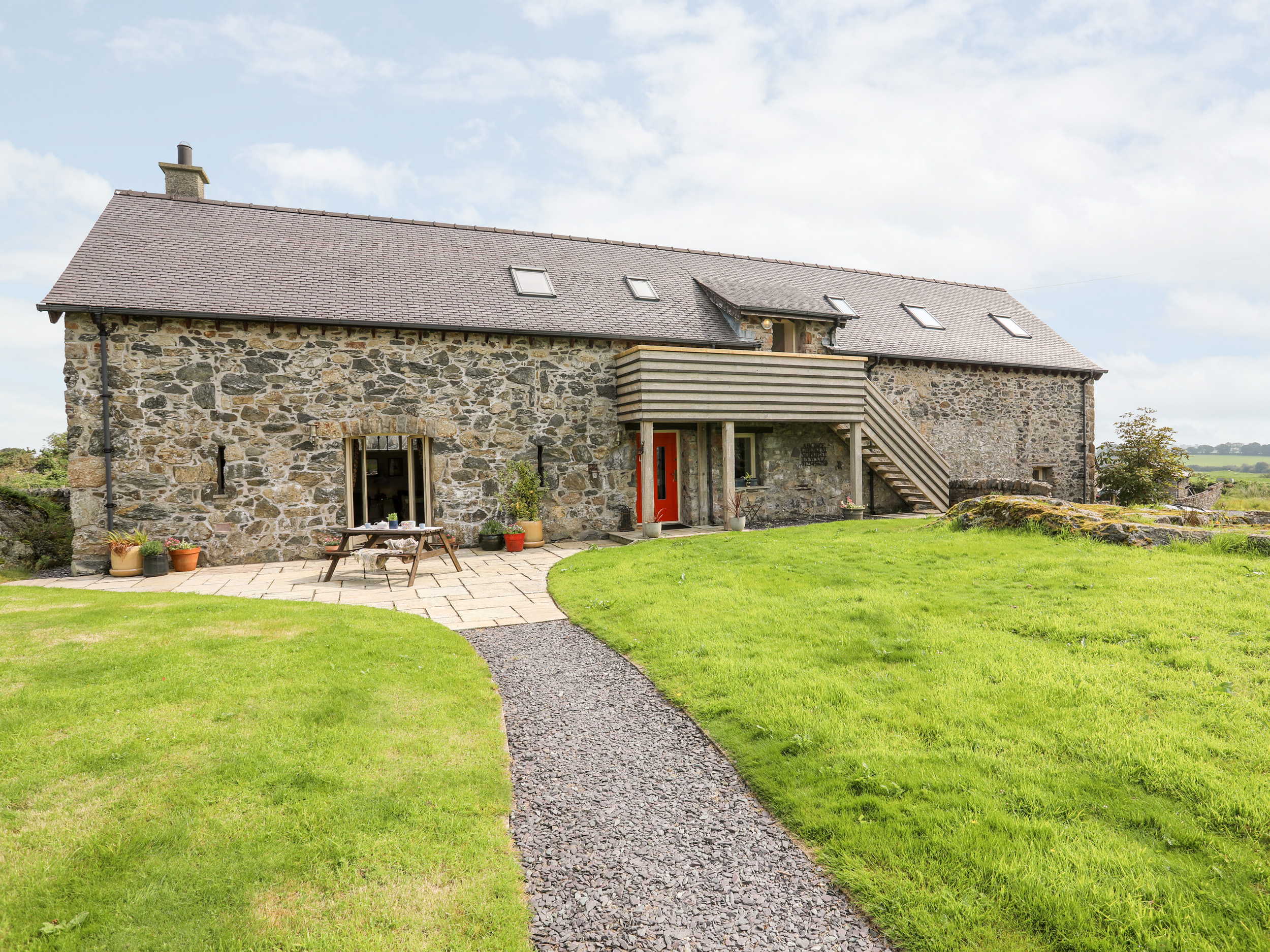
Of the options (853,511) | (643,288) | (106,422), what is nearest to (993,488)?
(853,511)

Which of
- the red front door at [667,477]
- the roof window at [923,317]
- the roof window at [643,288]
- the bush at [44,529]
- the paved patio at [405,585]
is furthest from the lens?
the roof window at [923,317]

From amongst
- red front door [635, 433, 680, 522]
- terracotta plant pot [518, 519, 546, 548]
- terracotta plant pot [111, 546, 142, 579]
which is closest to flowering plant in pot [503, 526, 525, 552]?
terracotta plant pot [518, 519, 546, 548]

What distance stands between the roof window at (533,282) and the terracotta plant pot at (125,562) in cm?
800

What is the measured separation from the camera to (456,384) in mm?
12320

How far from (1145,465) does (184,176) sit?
2533cm

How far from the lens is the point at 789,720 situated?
411cm

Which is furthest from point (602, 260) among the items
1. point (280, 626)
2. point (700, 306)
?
point (280, 626)

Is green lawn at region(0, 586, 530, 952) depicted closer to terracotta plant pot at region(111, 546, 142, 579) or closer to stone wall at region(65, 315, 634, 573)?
terracotta plant pot at region(111, 546, 142, 579)

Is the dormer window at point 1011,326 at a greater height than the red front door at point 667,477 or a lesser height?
greater

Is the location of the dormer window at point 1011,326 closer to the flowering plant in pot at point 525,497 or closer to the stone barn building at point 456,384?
the stone barn building at point 456,384

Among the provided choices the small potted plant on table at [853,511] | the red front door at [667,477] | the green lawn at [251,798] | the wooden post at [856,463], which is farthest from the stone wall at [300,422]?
the green lawn at [251,798]

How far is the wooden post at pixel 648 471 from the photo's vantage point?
495 inches

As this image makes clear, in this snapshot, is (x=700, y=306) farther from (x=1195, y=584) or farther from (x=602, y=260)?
(x=1195, y=584)

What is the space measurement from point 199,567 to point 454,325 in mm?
5830
